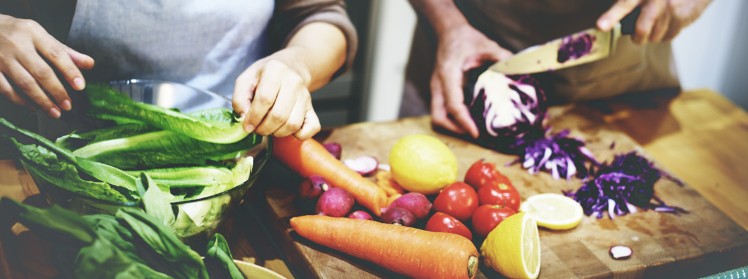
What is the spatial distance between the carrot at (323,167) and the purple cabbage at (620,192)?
1.35 feet

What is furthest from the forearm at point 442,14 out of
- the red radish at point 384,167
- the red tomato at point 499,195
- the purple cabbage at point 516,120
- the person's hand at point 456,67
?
the red tomato at point 499,195

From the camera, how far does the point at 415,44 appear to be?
1887mm

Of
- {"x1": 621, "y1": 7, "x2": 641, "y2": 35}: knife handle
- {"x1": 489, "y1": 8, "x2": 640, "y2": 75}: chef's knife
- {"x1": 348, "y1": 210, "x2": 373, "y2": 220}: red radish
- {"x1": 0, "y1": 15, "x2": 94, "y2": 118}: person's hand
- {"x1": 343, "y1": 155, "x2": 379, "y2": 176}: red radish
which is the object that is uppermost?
{"x1": 0, "y1": 15, "x2": 94, "y2": 118}: person's hand

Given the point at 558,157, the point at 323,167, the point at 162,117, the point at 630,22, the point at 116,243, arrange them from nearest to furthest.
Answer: the point at 116,243 < the point at 162,117 < the point at 323,167 < the point at 558,157 < the point at 630,22

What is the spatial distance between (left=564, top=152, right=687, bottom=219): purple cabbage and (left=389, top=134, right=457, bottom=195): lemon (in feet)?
0.92

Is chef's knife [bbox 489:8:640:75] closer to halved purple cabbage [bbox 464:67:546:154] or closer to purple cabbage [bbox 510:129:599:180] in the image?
halved purple cabbage [bbox 464:67:546:154]

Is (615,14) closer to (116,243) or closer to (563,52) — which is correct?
(563,52)

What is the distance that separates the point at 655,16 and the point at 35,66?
1276 mm

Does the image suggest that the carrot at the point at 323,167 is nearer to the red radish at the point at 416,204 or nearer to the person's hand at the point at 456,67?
the red radish at the point at 416,204

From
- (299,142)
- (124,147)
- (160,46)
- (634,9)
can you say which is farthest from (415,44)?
(124,147)

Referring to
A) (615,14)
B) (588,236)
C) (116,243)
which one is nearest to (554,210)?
(588,236)

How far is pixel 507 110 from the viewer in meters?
1.43

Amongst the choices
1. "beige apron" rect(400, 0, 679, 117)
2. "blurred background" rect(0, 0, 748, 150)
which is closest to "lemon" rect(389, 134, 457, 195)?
"beige apron" rect(400, 0, 679, 117)

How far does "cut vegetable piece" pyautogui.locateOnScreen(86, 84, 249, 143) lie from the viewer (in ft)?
3.22
